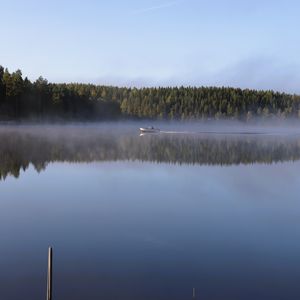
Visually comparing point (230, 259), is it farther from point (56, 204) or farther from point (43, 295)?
point (56, 204)

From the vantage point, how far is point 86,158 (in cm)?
4488

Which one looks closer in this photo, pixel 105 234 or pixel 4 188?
pixel 105 234

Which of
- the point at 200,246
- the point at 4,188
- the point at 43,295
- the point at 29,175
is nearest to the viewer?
the point at 43,295

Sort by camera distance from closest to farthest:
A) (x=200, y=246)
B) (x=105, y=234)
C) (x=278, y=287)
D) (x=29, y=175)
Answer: (x=278, y=287) → (x=200, y=246) → (x=105, y=234) → (x=29, y=175)

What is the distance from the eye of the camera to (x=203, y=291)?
11.6 meters

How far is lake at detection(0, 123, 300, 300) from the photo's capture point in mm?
11789

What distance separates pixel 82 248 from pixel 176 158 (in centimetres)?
3349

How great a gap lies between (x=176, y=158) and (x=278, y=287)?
118 ft

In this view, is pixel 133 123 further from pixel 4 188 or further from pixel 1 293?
pixel 1 293

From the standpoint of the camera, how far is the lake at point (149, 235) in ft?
38.7

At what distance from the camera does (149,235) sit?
650 inches

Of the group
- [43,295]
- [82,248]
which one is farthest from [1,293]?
[82,248]

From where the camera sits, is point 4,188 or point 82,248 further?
point 4,188

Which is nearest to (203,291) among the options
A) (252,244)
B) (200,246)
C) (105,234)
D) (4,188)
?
(200,246)
